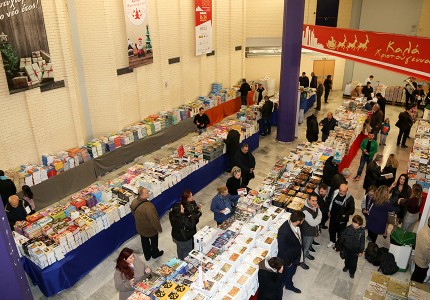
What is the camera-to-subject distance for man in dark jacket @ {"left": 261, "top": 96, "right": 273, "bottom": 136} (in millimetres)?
12648

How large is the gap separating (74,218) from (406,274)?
6.44m

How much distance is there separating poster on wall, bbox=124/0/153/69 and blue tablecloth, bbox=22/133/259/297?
15.1 ft

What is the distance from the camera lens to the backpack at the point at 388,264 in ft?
21.9

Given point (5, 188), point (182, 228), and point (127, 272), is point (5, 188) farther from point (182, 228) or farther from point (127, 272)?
point (127, 272)

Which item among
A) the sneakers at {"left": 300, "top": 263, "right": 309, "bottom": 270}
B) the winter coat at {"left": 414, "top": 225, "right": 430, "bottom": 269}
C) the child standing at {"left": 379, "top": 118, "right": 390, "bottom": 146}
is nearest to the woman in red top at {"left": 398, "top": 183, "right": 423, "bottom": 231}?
the winter coat at {"left": 414, "top": 225, "right": 430, "bottom": 269}

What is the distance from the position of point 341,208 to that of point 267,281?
250 centimetres

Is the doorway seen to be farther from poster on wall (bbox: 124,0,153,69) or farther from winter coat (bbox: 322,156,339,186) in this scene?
winter coat (bbox: 322,156,339,186)

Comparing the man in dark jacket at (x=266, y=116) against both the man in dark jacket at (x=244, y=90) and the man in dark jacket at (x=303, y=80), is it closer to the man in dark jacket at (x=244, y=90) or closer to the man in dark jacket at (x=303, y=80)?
the man in dark jacket at (x=244, y=90)

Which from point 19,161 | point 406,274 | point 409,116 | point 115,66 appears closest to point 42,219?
point 19,161

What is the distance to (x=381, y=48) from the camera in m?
7.42

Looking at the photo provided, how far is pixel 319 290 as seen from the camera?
6.43 m

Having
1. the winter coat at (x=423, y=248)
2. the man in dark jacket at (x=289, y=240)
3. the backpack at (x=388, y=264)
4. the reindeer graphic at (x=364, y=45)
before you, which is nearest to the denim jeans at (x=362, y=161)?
the reindeer graphic at (x=364, y=45)

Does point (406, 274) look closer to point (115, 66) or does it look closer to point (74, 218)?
point (74, 218)

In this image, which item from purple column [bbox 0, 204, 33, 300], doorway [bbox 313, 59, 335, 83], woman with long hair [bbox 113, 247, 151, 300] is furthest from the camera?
doorway [bbox 313, 59, 335, 83]
